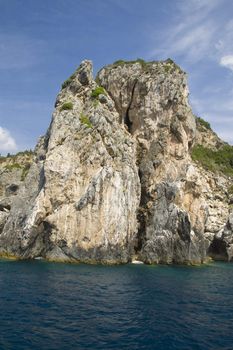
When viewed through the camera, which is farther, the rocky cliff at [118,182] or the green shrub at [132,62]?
the green shrub at [132,62]

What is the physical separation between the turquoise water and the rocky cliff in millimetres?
12443

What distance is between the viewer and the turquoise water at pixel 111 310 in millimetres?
23328

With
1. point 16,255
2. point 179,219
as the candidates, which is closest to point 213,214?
point 179,219

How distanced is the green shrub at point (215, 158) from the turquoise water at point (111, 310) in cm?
6068

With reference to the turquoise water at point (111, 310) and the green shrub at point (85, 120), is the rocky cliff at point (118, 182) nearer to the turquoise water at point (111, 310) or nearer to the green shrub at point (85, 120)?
the green shrub at point (85, 120)

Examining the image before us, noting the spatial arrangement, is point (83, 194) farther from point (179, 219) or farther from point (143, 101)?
point (143, 101)

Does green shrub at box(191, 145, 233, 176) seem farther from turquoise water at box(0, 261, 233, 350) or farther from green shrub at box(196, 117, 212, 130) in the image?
turquoise water at box(0, 261, 233, 350)

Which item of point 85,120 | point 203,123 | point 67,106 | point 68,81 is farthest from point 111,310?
point 203,123

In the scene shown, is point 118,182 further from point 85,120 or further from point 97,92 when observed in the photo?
point 97,92

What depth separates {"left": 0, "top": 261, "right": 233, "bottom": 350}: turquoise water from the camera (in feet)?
76.5

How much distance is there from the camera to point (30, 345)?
71.9 feet

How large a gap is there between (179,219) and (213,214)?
23837 millimetres

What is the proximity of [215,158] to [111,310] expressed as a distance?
92.0m

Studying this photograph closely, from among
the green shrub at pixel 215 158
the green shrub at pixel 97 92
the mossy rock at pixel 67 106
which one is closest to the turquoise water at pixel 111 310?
the mossy rock at pixel 67 106
